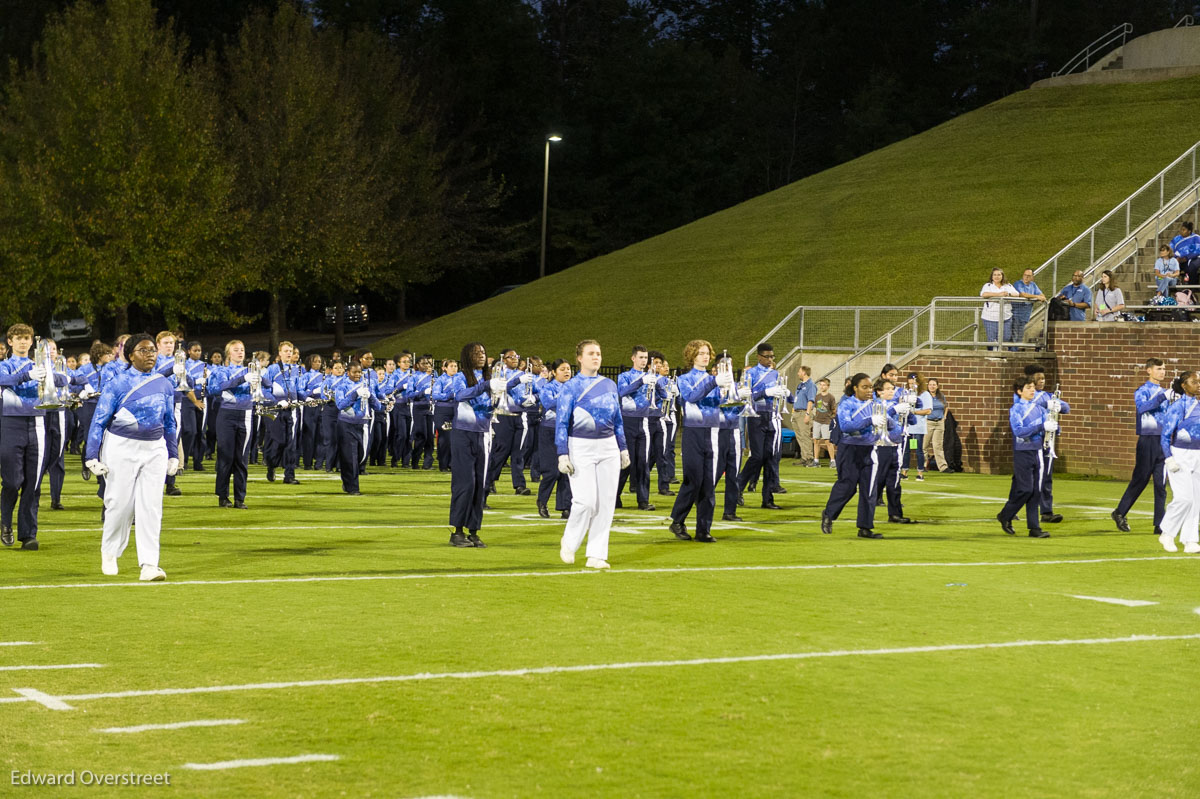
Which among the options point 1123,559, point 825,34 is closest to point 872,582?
point 1123,559

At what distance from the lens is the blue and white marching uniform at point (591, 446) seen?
1249cm

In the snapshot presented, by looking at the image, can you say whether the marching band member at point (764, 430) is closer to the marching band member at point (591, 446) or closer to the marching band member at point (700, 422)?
the marching band member at point (700, 422)

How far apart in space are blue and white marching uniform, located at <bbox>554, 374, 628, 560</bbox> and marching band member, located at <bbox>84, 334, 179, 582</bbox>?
10.7 ft

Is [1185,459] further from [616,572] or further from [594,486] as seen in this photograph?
[594,486]

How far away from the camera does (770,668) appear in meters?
8.55

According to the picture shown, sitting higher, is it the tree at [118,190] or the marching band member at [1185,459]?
the tree at [118,190]

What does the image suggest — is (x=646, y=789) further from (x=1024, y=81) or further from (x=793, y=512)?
(x=1024, y=81)

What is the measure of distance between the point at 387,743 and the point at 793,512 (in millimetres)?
12593

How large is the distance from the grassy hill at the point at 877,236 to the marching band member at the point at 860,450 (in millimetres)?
22503

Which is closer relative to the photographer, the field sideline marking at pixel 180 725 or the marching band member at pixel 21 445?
the field sideline marking at pixel 180 725

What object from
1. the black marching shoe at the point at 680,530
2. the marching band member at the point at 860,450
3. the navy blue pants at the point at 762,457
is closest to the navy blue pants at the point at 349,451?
the navy blue pants at the point at 762,457

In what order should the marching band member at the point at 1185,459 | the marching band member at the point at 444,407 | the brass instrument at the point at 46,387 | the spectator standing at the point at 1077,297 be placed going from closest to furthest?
the brass instrument at the point at 46,387 < the marching band member at the point at 1185,459 < the marching band member at the point at 444,407 < the spectator standing at the point at 1077,297

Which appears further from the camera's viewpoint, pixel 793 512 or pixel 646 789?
pixel 793 512

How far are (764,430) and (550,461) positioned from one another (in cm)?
316
